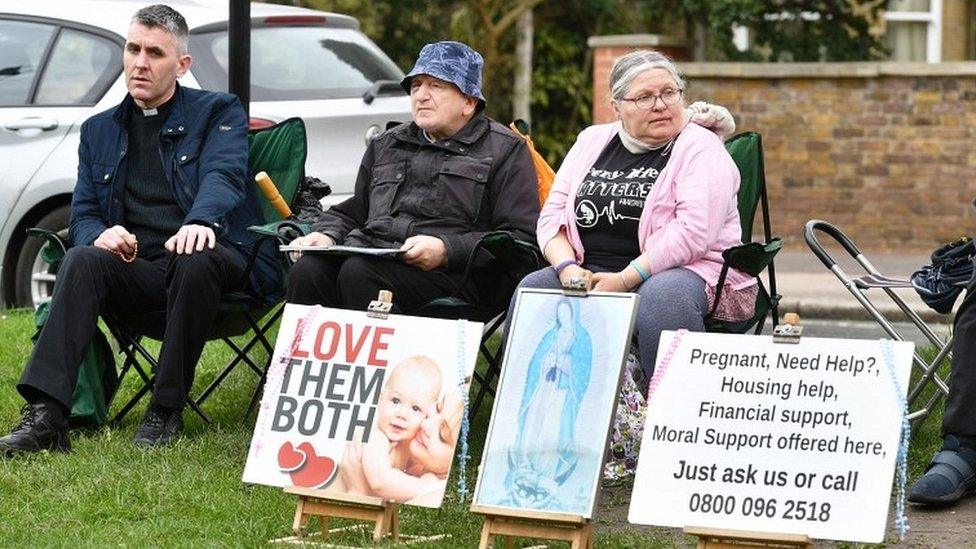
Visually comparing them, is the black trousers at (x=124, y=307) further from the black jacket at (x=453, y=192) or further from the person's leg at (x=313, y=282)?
the black jacket at (x=453, y=192)

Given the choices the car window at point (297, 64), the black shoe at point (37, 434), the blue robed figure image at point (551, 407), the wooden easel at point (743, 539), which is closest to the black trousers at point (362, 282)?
the black shoe at point (37, 434)

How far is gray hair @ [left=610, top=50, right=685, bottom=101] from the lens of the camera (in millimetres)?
5969

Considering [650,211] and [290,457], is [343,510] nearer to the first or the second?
[290,457]

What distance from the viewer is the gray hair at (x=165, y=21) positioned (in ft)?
22.0

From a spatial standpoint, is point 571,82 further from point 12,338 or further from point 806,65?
point 12,338

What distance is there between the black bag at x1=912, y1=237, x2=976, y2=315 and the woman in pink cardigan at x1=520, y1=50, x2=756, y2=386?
0.59 metres

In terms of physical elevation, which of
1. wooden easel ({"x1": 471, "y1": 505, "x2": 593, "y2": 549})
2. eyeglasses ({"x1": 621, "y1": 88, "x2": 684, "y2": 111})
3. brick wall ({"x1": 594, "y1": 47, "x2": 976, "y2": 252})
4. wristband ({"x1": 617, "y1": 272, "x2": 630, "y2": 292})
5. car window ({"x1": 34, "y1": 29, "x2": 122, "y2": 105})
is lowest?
wooden easel ({"x1": 471, "y1": 505, "x2": 593, "y2": 549})

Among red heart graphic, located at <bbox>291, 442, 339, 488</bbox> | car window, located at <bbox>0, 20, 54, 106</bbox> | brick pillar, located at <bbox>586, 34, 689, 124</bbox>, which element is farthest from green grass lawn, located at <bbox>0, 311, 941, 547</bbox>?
brick pillar, located at <bbox>586, 34, 689, 124</bbox>

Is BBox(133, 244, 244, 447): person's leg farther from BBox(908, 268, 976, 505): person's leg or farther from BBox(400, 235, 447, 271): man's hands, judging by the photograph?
BBox(908, 268, 976, 505): person's leg

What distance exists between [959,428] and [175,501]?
94.4 inches

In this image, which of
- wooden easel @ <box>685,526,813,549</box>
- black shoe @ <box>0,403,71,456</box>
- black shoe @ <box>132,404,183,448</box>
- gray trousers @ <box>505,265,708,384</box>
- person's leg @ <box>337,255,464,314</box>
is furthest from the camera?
black shoe @ <box>132,404,183,448</box>

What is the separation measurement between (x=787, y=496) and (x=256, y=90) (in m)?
5.43

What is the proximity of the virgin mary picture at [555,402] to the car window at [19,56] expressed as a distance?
5.65m

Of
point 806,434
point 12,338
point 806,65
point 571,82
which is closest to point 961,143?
point 806,65
